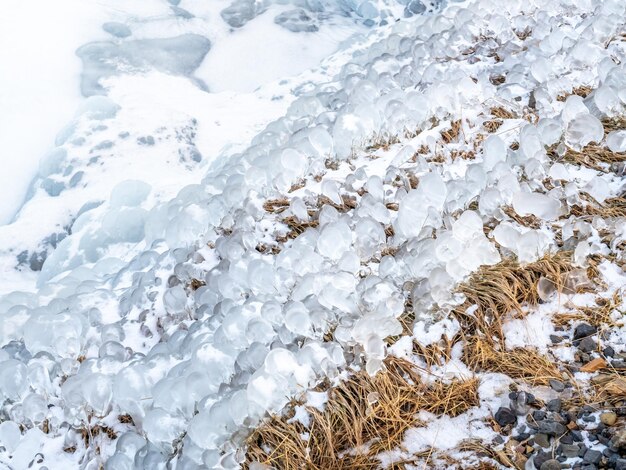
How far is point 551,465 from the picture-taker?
141 centimetres

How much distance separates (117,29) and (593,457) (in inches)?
296

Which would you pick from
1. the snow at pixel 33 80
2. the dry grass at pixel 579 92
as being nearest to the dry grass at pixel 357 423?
the dry grass at pixel 579 92

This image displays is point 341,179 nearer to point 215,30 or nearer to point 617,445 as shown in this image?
point 617,445

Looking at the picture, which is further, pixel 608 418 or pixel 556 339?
pixel 556 339

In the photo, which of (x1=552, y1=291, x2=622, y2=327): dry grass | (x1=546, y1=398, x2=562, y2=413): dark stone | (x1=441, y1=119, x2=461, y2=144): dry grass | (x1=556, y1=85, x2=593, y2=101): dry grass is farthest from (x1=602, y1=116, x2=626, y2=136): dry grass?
(x1=546, y1=398, x2=562, y2=413): dark stone

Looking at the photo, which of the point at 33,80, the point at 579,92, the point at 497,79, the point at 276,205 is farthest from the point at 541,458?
the point at 33,80

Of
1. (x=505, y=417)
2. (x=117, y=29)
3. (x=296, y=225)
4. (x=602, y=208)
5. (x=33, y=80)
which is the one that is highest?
(x=602, y=208)

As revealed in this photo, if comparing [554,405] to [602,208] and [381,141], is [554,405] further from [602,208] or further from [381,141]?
[381,141]

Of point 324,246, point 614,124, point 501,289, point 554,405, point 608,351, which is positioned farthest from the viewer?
point 614,124

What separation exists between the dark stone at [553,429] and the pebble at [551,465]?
0.10 meters

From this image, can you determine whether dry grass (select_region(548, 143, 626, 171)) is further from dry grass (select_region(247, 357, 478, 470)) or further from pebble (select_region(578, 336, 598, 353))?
dry grass (select_region(247, 357, 478, 470))

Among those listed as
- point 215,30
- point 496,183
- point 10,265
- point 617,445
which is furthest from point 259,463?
point 215,30

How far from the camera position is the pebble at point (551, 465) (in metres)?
1.41

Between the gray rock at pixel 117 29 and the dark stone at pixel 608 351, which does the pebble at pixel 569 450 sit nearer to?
the dark stone at pixel 608 351
